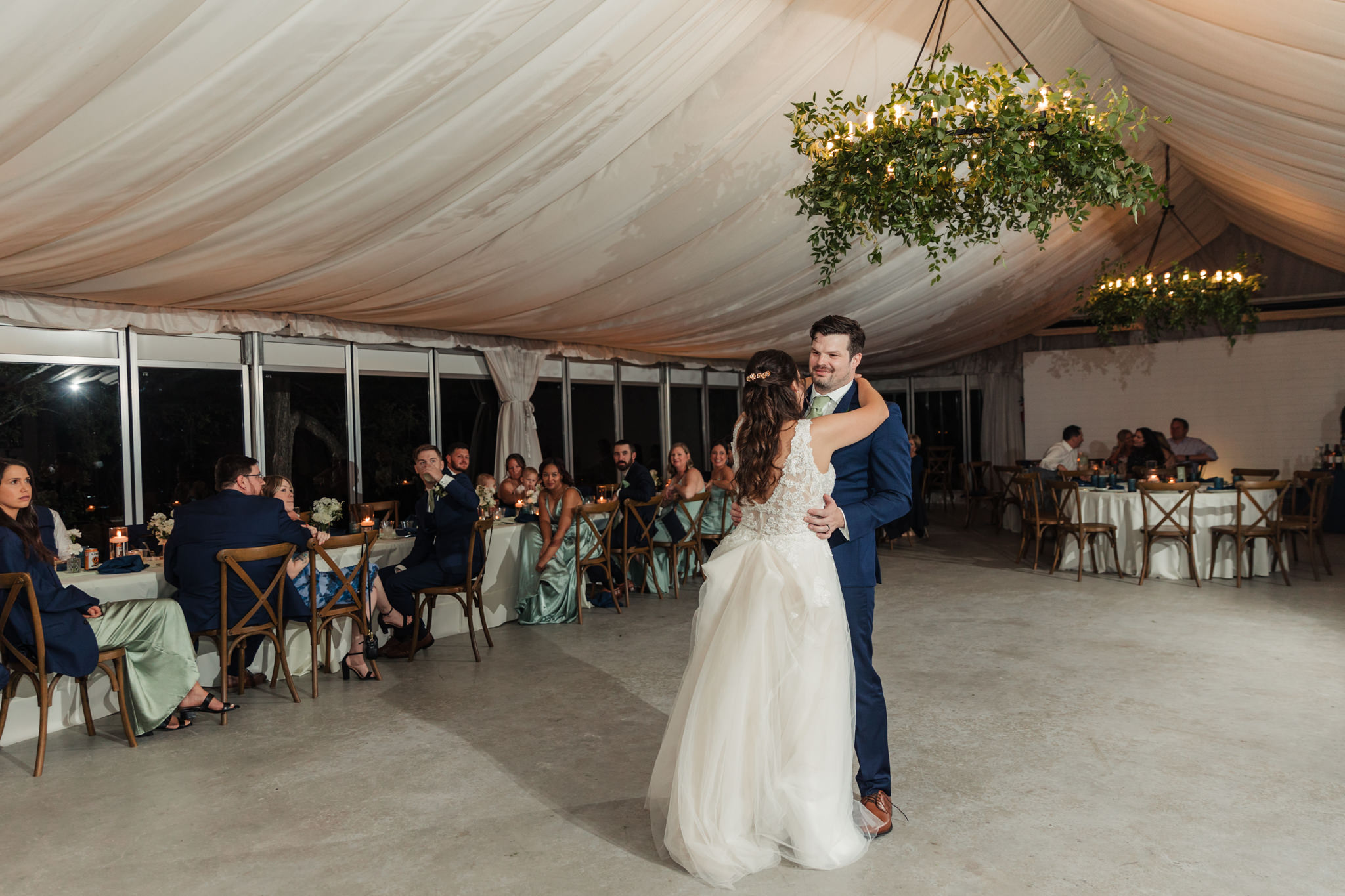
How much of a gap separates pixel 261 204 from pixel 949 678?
14.3 feet

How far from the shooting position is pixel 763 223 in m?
7.07

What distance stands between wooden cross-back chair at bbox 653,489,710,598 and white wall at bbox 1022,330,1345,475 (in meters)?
8.78

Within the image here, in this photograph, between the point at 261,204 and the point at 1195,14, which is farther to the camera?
the point at 261,204

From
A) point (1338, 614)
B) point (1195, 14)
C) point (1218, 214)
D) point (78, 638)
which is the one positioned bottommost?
point (1338, 614)

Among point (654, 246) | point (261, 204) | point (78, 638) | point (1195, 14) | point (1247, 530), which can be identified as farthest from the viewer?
point (1247, 530)

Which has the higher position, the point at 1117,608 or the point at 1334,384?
the point at 1334,384

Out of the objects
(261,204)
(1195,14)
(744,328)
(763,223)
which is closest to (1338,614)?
(1195,14)

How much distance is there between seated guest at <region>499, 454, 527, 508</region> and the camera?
7.86m

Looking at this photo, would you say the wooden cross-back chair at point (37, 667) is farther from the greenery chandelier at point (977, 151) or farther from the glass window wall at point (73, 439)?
the greenery chandelier at point (977, 151)

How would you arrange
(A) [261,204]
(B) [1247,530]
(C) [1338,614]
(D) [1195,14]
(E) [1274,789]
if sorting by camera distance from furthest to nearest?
(B) [1247,530]
(C) [1338,614]
(A) [261,204]
(D) [1195,14]
(E) [1274,789]

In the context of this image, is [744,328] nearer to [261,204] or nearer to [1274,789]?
[261,204]

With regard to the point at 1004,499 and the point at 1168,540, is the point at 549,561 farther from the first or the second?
the point at 1004,499

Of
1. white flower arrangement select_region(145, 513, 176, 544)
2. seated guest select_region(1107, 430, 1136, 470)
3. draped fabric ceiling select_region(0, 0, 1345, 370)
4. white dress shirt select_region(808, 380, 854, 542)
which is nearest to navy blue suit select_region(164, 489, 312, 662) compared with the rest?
white flower arrangement select_region(145, 513, 176, 544)

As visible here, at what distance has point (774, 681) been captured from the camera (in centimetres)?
275
